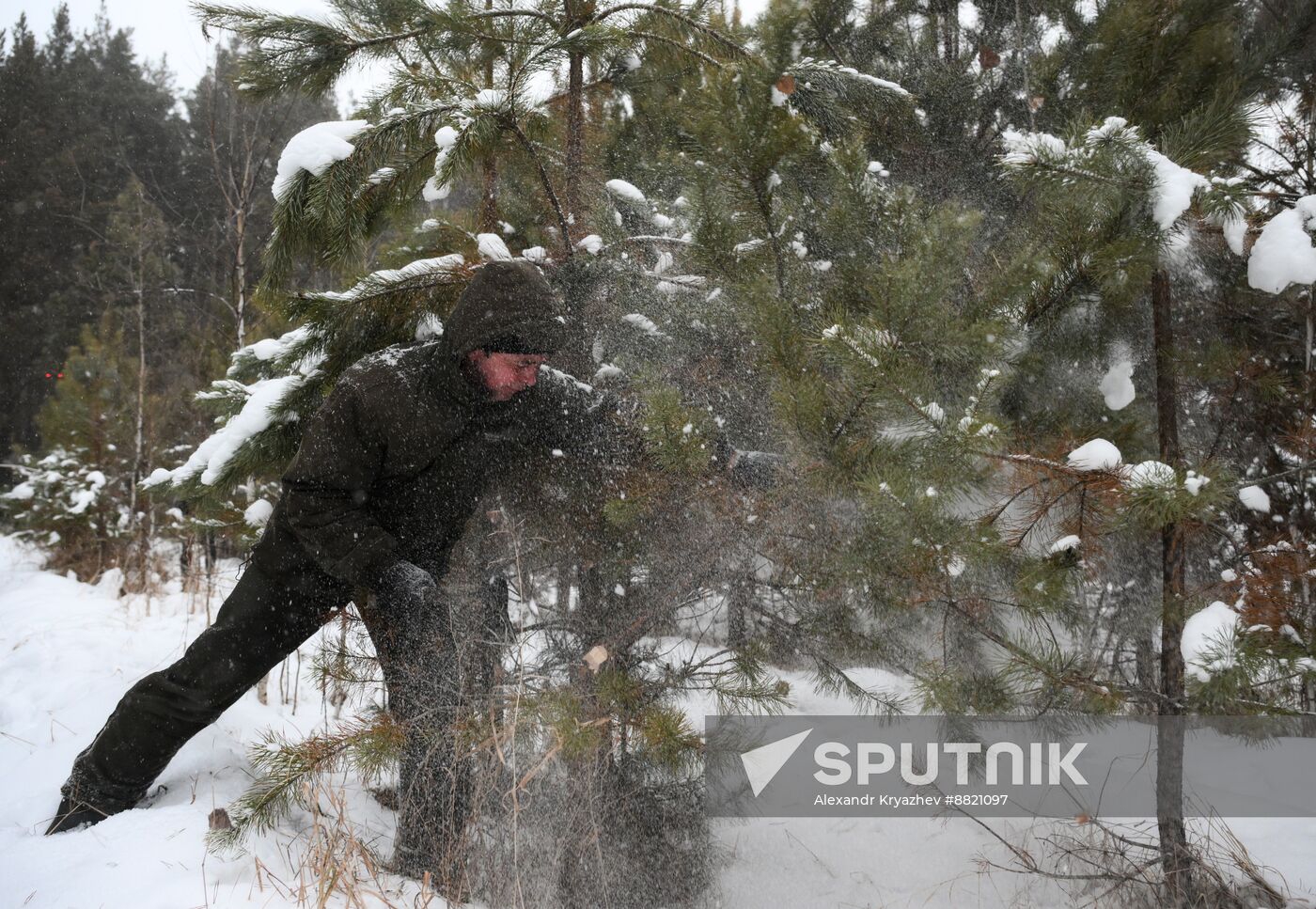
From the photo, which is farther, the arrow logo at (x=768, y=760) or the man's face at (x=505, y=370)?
the arrow logo at (x=768, y=760)

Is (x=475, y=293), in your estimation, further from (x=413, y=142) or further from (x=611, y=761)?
(x=611, y=761)

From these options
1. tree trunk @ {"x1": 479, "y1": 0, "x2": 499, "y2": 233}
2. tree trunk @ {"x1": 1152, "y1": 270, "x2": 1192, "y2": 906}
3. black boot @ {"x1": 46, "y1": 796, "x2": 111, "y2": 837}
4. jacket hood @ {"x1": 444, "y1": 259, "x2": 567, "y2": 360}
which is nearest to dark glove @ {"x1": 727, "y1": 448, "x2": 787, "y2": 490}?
jacket hood @ {"x1": 444, "y1": 259, "x2": 567, "y2": 360}

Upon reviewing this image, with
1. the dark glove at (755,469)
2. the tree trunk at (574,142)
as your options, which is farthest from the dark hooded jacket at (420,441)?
the tree trunk at (574,142)

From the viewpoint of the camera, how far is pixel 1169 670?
233cm

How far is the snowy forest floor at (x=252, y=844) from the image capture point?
1.92m

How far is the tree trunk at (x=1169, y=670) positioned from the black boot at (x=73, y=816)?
10.3ft

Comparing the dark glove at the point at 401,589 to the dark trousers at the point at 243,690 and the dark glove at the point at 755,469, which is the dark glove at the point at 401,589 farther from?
the dark glove at the point at 755,469

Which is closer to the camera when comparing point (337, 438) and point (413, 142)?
point (337, 438)

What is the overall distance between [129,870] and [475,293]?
5.73 feet

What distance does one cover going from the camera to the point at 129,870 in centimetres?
192

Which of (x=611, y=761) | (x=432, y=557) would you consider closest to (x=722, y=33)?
(x=432, y=557)

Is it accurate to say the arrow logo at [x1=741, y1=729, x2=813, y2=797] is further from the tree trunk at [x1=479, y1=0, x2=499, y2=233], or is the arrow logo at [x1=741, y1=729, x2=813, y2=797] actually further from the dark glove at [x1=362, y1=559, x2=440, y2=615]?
the tree trunk at [x1=479, y1=0, x2=499, y2=233]

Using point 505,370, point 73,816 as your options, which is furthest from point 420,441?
point 73,816

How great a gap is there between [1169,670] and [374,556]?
7.92 ft
